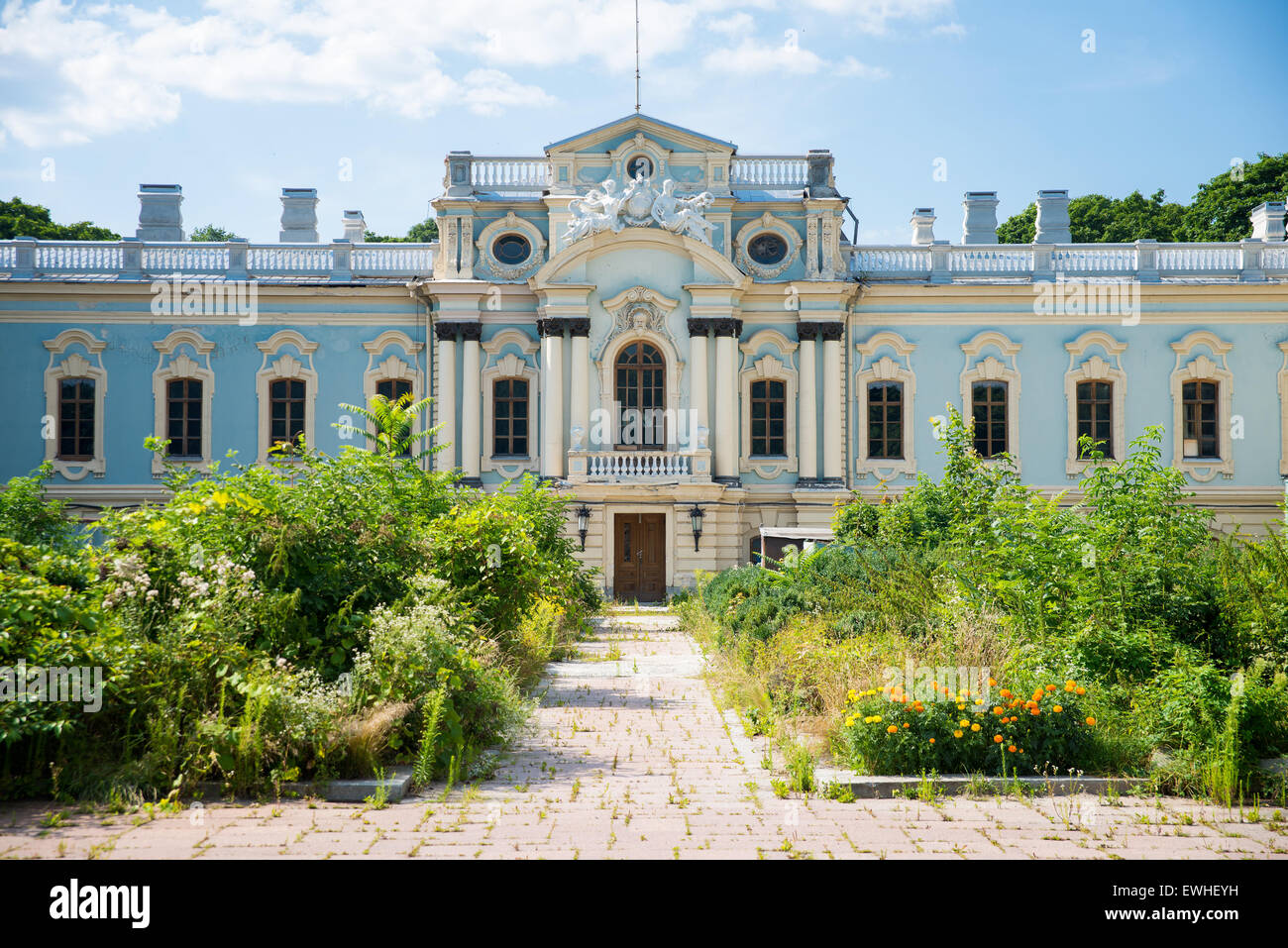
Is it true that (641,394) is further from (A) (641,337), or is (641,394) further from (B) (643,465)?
(B) (643,465)

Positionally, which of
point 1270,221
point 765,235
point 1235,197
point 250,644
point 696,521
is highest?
point 1235,197

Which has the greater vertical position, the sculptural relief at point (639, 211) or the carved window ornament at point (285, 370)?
the sculptural relief at point (639, 211)

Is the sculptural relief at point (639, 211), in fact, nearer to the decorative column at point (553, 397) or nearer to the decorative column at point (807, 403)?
the decorative column at point (553, 397)

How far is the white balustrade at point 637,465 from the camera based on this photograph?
1021 inches

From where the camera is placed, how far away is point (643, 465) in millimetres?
26016

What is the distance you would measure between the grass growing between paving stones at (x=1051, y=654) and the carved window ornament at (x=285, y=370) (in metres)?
18.5


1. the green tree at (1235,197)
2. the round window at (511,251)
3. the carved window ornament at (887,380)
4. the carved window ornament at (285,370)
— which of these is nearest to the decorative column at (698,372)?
the carved window ornament at (887,380)

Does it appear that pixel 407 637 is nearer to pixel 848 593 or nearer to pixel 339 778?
pixel 339 778

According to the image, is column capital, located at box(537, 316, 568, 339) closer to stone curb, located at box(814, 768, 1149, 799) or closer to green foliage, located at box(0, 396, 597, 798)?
green foliage, located at box(0, 396, 597, 798)

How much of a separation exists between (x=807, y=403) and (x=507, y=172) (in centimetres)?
951

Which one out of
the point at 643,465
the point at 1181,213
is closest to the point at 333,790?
the point at 643,465

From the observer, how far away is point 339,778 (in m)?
7.75

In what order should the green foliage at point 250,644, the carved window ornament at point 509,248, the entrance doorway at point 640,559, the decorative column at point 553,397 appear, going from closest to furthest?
the green foliage at point 250,644 → the entrance doorway at point 640,559 → the decorative column at point 553,397 → the carved window ornament at point 509,248

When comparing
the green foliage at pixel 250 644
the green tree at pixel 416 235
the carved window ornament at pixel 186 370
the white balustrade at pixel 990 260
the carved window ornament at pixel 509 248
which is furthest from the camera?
the green tree at pixel 416 235
